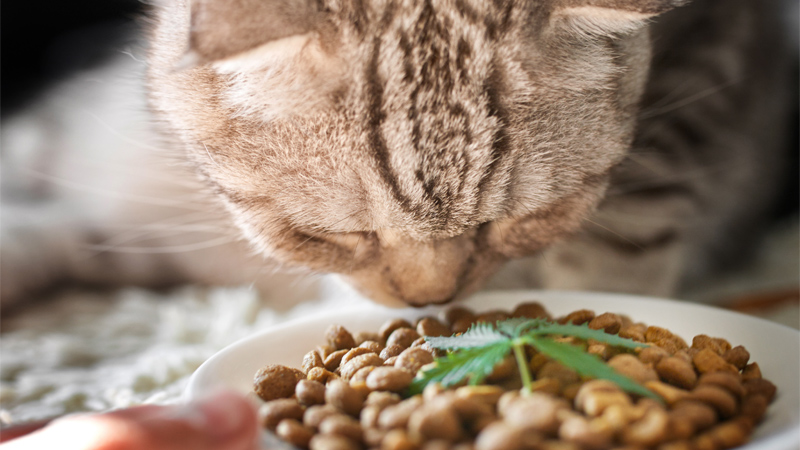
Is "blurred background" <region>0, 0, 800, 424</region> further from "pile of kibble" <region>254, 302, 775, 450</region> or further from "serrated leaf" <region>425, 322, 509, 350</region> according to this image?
"serrated leaf" <region>425, 322, 509, 350</region>

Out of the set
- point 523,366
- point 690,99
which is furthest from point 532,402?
point 690,99

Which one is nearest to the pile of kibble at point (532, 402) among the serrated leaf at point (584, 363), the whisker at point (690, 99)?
the serrated leaf at point (584, 363)

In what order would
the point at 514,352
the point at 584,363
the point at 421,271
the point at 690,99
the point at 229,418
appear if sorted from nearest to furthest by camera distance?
1. the point at 229,418
2. the point at 584,363
3. the point at 514,352
4. the point at 421,271
5. the point at 690,99

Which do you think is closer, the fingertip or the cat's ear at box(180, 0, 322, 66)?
the fingertip

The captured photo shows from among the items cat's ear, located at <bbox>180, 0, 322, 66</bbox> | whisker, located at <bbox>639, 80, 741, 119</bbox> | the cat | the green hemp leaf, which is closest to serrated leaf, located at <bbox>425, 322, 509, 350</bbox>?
the green hemp leaf

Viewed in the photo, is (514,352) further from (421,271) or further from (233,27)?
(233,27)

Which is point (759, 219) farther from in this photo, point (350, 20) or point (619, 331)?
point (350, 20)

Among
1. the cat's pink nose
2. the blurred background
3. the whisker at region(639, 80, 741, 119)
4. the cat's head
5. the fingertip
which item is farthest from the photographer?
the whisker at region(639, 80, 741, 119)
